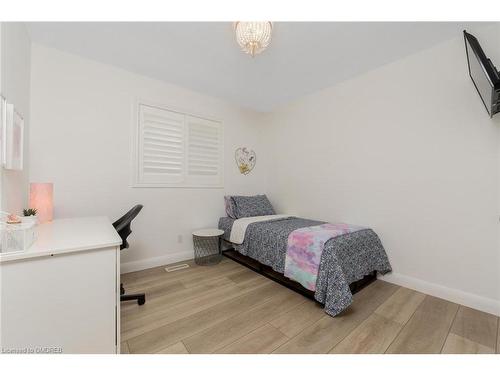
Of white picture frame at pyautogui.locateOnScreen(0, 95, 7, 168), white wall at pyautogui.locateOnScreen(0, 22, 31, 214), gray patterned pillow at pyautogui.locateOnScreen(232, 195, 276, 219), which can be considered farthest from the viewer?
gray patterned pillow at pyautogui.locateOnScreen(232, 195, 276, 219)

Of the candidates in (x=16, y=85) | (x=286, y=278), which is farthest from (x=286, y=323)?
(x=16, y=85)

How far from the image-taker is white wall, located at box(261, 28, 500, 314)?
1.77 metres

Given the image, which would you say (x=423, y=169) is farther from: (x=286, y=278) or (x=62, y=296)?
(x=62, y=296)

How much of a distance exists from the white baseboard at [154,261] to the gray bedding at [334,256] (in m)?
0.80

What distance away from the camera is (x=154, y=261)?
104 inches

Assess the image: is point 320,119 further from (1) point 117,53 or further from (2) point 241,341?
(2) point 241,341

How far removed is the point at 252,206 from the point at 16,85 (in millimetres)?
2715

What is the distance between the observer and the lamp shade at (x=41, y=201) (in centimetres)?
176

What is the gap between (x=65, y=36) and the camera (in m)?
1.91

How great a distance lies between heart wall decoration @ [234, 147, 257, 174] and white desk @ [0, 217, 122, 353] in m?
2.51

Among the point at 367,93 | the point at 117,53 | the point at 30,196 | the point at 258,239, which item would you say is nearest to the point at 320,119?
the point at 367,93

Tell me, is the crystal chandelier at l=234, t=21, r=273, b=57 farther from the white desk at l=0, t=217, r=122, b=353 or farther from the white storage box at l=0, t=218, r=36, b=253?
the white storage box at l=0, t=218, r=36, b=253

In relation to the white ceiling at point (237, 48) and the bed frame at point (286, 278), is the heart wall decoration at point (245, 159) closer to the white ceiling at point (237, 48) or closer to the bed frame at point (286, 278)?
the white ceiling at point (237, 48)

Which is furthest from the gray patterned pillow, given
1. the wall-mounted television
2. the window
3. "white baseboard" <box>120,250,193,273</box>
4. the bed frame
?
the wall-mounted television
